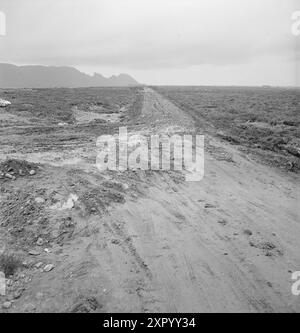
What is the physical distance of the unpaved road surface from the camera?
163 inches

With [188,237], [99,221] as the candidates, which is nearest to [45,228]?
[99,221]

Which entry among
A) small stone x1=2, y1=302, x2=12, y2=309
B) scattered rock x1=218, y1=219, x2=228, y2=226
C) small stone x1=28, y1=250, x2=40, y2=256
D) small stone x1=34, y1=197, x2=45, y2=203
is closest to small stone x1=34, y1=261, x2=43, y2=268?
small stone x1=28, y1=250, x2=40, y2=256

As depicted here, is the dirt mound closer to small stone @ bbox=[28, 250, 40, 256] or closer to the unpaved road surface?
the unpaved road surface

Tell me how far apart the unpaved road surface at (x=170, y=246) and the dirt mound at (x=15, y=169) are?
30 centimetres

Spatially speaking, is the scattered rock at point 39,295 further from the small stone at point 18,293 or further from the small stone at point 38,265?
the small stone at point 38,265

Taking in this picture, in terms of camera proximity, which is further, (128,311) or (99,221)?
(99,221)

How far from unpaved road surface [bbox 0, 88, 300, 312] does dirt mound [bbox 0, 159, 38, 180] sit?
0.30 m

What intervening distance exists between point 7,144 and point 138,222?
7.08m

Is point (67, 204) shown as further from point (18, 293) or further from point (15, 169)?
point (18, 293)

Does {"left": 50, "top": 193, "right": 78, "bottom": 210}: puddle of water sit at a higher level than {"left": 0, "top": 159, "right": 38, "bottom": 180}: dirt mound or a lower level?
lower

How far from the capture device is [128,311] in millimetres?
3951

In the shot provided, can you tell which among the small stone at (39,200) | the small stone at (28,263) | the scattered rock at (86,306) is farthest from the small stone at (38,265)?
the small stone at (39,200)

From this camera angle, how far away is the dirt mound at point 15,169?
24.9 feet
